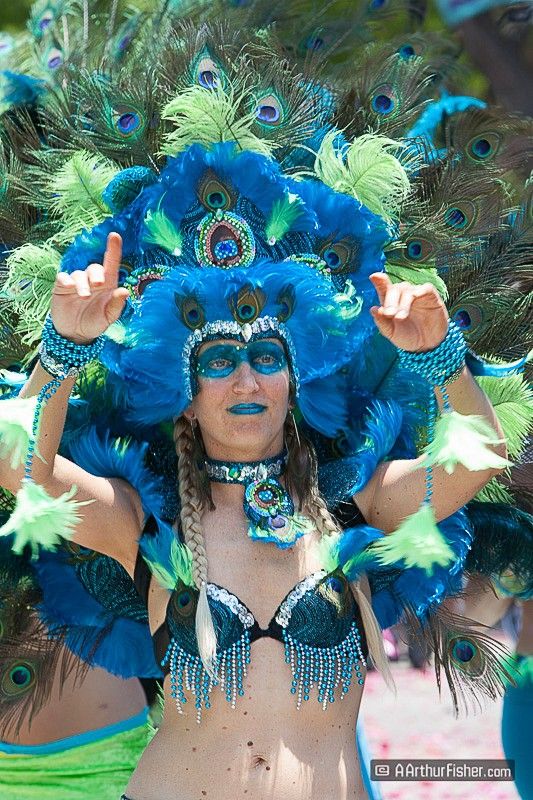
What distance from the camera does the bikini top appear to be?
267cm

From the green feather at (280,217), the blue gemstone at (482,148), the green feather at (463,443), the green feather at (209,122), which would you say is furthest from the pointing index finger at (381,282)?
the blue gemstone at (482,148)

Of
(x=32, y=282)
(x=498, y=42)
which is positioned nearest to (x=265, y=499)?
(x=32, y=282)

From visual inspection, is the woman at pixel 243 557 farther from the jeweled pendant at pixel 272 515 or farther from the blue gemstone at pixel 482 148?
the blue gemstone at pixel 482 148

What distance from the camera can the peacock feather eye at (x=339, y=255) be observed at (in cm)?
293

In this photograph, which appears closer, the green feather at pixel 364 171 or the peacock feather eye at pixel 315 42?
the green feather at pixel 364 171

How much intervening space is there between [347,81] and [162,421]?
107 cm

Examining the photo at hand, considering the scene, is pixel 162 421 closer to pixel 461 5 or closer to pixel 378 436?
pixel 378 436

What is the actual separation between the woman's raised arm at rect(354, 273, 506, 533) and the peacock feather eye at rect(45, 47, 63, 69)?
152cm

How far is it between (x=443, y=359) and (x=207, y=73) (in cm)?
103

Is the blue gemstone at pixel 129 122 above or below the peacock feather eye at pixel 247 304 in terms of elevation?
above

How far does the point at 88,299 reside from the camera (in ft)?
7.98

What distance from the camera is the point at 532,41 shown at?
566 centimetres

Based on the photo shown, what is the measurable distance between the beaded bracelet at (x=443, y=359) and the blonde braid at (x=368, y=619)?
1.62 feet

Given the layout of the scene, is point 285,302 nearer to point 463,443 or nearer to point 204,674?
point 463,443
